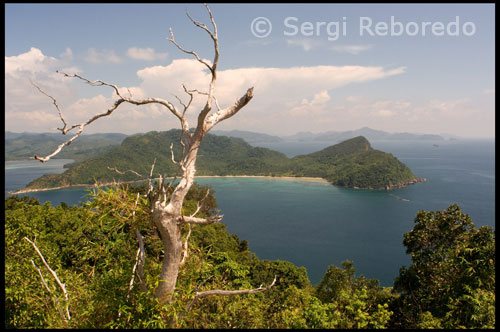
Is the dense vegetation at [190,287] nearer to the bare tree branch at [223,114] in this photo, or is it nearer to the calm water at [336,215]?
the bare tree branch at [223,114]

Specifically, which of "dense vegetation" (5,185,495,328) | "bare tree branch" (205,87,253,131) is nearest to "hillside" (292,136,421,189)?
"dense vegetation" (5,185,495,328)

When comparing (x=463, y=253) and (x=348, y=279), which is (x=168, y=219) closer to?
(x=463, y=253)

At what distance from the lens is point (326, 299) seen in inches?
649

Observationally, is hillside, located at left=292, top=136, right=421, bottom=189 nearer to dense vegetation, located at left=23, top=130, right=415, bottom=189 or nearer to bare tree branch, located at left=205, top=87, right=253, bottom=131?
dense vegetation, located at left=23, top=130, right=415, bottom=189

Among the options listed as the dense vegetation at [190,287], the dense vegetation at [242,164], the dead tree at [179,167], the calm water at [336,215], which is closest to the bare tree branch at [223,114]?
the dead tree at [179,167]

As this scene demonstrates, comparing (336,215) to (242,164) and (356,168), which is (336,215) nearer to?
(356,168)

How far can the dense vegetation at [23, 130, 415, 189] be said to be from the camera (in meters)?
97.9

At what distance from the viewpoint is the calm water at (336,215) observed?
41969mm

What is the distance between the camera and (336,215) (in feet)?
207

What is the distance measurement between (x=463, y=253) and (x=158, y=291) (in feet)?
38.0

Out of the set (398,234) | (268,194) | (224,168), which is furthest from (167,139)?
(398,234)

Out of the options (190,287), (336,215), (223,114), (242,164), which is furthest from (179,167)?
(242,164)

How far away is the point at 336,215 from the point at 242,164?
82.7 m

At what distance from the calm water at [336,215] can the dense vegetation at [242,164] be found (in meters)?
8.23
